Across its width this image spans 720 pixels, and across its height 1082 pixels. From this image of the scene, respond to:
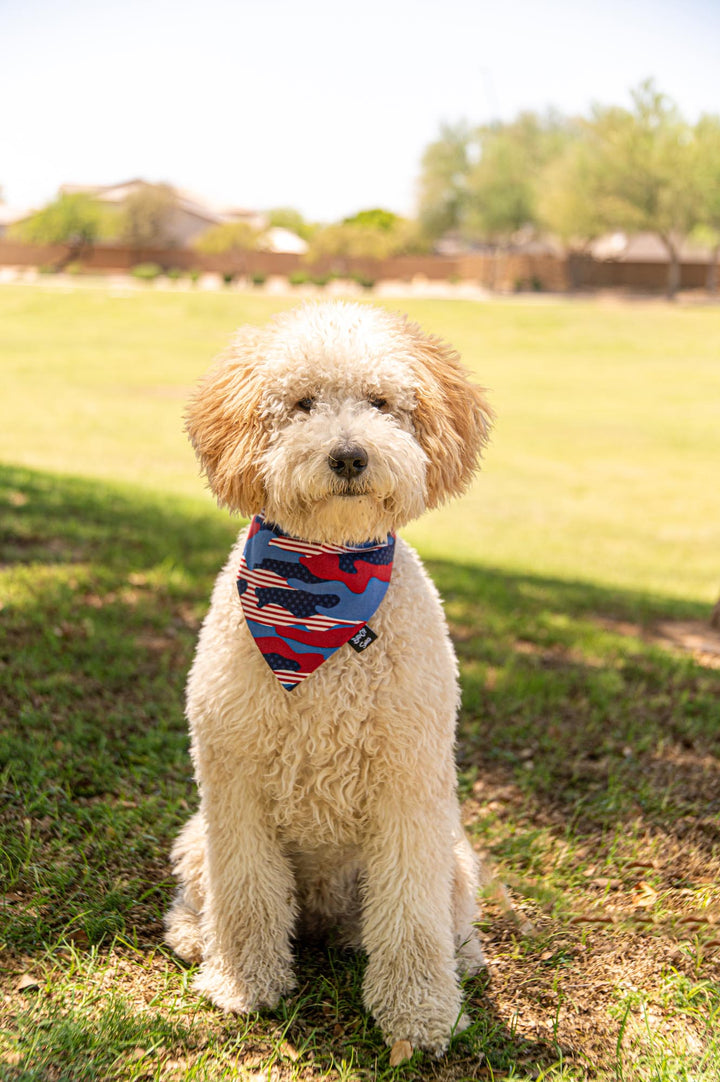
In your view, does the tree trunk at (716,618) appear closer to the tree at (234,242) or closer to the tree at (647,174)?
the tree at (647,174)

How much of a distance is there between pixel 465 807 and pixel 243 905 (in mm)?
1355

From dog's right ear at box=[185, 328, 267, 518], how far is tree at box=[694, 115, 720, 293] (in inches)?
1825

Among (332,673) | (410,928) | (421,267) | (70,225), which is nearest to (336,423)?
(332,673)

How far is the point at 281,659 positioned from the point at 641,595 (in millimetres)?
5815

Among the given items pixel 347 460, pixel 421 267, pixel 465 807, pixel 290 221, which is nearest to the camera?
pixel 347 460

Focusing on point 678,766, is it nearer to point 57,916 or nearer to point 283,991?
point 283,991

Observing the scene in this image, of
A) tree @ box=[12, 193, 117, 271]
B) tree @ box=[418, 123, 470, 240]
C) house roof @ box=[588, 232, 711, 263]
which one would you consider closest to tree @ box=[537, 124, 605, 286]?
house roof @ box=[588, 232, 711, 263]

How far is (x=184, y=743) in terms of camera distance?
3.88 m

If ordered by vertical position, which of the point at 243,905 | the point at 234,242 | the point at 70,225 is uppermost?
the point at 70,225

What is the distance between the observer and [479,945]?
2.75 meters

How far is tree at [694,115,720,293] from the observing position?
43.1m

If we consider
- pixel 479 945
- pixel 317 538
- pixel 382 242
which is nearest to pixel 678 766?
pixel 479 945

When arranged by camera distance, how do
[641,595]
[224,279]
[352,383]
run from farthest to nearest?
Result: [224,279] → [641,595] → [352,383]

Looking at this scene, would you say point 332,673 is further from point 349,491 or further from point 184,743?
point 184,743
